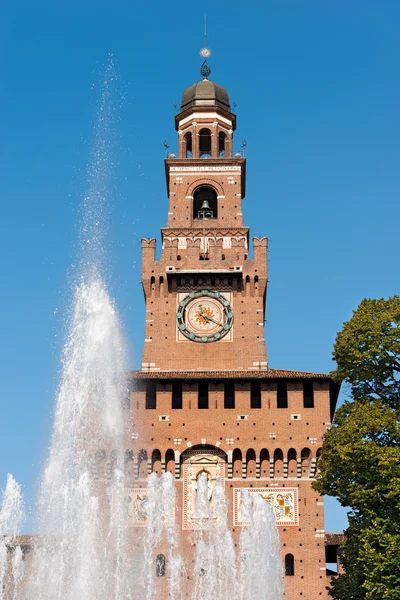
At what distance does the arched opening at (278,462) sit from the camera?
40.9 metres

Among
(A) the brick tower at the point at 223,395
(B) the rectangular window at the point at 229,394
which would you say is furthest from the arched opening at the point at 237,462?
(B) the rectangular window at the point at 229,394

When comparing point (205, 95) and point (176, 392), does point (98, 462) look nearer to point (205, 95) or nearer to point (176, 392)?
point (176, 392)

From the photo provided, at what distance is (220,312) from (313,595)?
12934 mm

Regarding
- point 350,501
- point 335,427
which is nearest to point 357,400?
point 335,427

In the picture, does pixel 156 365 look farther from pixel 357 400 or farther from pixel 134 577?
pixel 357 400

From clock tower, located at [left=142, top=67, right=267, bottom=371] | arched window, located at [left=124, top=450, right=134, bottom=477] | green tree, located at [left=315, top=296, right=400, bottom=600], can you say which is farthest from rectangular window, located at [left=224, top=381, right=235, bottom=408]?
green tree, located at [left=315, top=296, right=400, bottom=600]

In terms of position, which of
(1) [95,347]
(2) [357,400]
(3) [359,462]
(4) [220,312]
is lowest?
(3) [359,462]

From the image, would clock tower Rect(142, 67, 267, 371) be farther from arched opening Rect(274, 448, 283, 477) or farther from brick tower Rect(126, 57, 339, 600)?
arched opening Rect(274, 448, 283, 477)

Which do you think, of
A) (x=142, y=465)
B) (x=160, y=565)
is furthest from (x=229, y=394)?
(x=160, y=565)

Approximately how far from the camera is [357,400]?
3275cm

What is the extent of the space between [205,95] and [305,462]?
20.3m

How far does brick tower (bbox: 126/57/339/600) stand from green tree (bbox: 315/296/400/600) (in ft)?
24.6

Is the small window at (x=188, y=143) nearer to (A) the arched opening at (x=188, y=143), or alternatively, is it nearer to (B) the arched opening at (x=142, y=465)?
(A) the arched opening at (x=188, y=143)

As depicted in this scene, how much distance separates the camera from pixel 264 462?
41.1m
